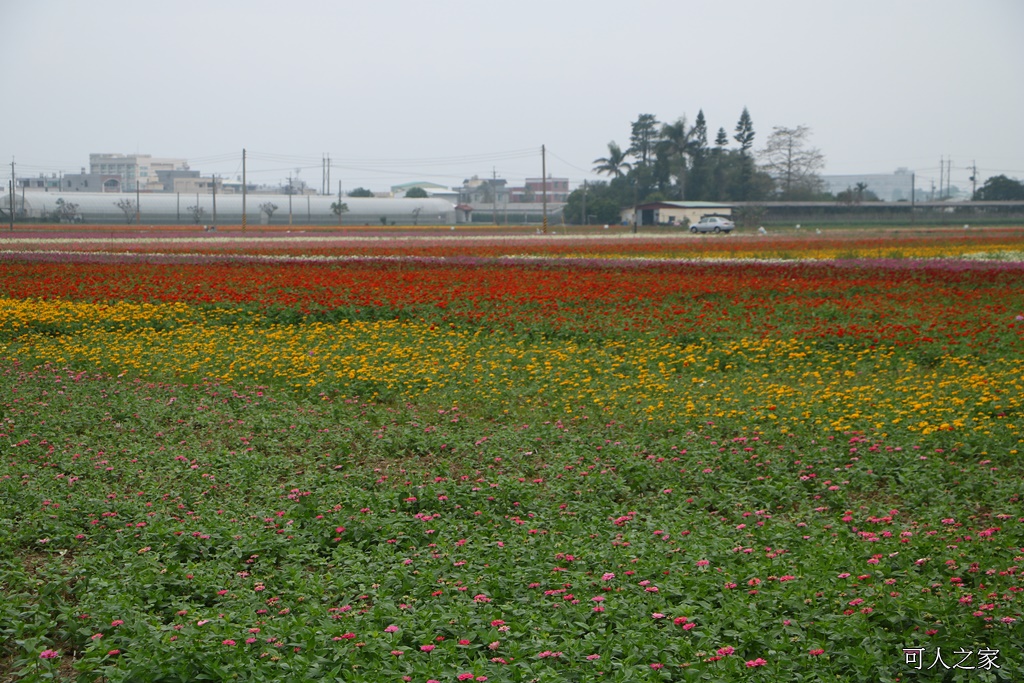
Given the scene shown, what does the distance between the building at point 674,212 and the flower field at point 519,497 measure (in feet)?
183

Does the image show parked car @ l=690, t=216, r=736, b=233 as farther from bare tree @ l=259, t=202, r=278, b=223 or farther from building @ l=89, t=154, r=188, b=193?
building @ l=89, t=154, r=188, b=193

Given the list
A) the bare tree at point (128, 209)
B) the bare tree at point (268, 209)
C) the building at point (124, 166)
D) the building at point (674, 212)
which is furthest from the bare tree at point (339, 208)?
the building at point (124, 166)

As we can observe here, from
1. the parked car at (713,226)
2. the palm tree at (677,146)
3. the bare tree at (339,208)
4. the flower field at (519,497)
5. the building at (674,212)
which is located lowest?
the flower field at (519,497)

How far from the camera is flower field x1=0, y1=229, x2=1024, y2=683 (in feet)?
13.4

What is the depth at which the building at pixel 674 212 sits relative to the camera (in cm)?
6862

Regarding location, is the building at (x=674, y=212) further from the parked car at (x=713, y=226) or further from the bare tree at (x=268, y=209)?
the bare tree at (x=268, y=209)

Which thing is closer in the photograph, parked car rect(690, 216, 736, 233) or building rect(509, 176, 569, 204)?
parked car rect(690, 216, 736, 233)

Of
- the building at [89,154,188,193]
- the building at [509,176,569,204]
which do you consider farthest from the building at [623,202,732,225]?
the building at [89,154,188,193]

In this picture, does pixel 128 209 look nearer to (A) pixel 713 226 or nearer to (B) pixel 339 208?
(B) pixel 339 208

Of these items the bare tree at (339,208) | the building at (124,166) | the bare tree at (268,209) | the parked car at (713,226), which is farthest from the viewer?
the building at (124,166)

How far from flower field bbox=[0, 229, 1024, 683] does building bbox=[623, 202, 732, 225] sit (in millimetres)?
55857

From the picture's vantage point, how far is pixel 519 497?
244 inches

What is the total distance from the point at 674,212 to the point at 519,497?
65.3 m

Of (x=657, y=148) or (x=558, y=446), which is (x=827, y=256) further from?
(x=657, y=148)
